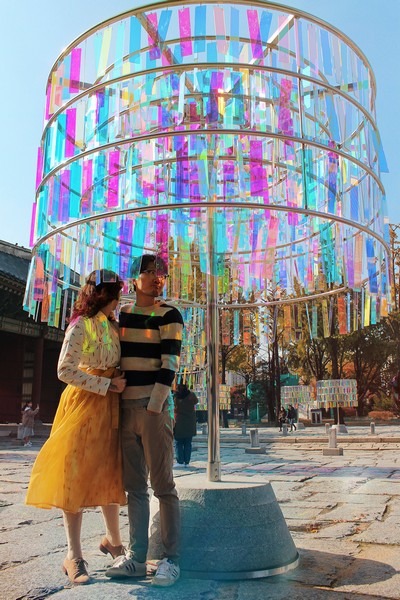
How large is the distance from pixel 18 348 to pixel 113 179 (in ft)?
71.6

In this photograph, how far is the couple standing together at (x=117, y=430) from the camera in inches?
118

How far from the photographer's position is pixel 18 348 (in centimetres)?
2452

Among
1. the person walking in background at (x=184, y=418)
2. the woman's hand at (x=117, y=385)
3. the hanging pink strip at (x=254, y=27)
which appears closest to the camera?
the woman's hand at (x=117, y=385)

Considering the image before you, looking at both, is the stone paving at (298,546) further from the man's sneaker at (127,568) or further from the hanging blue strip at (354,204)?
the hanging blue strip at (354,204)

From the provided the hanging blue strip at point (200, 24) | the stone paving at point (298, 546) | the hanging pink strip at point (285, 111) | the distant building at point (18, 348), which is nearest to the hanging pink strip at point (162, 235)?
the hanging pink strip at point (285, 111)

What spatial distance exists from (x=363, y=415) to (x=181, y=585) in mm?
37088

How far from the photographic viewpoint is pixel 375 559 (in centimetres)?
360

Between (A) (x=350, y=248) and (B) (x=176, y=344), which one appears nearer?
(B) (x=176, y=344)

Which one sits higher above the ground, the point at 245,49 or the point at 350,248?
the point at 245,49

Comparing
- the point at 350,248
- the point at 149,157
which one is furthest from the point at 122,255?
the point at 350,248

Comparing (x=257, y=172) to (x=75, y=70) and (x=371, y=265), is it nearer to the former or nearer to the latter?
(x=371, y=265)

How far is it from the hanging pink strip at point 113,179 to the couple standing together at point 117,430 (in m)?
1.09

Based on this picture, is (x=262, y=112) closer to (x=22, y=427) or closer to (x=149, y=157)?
(x=149, y=157)

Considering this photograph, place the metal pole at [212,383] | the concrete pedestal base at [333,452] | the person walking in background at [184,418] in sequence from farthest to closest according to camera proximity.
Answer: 1. the concrete pedestal base at [333,452]
2. the person walking in background at [184,418]
3. the metal pole at [212,383]
